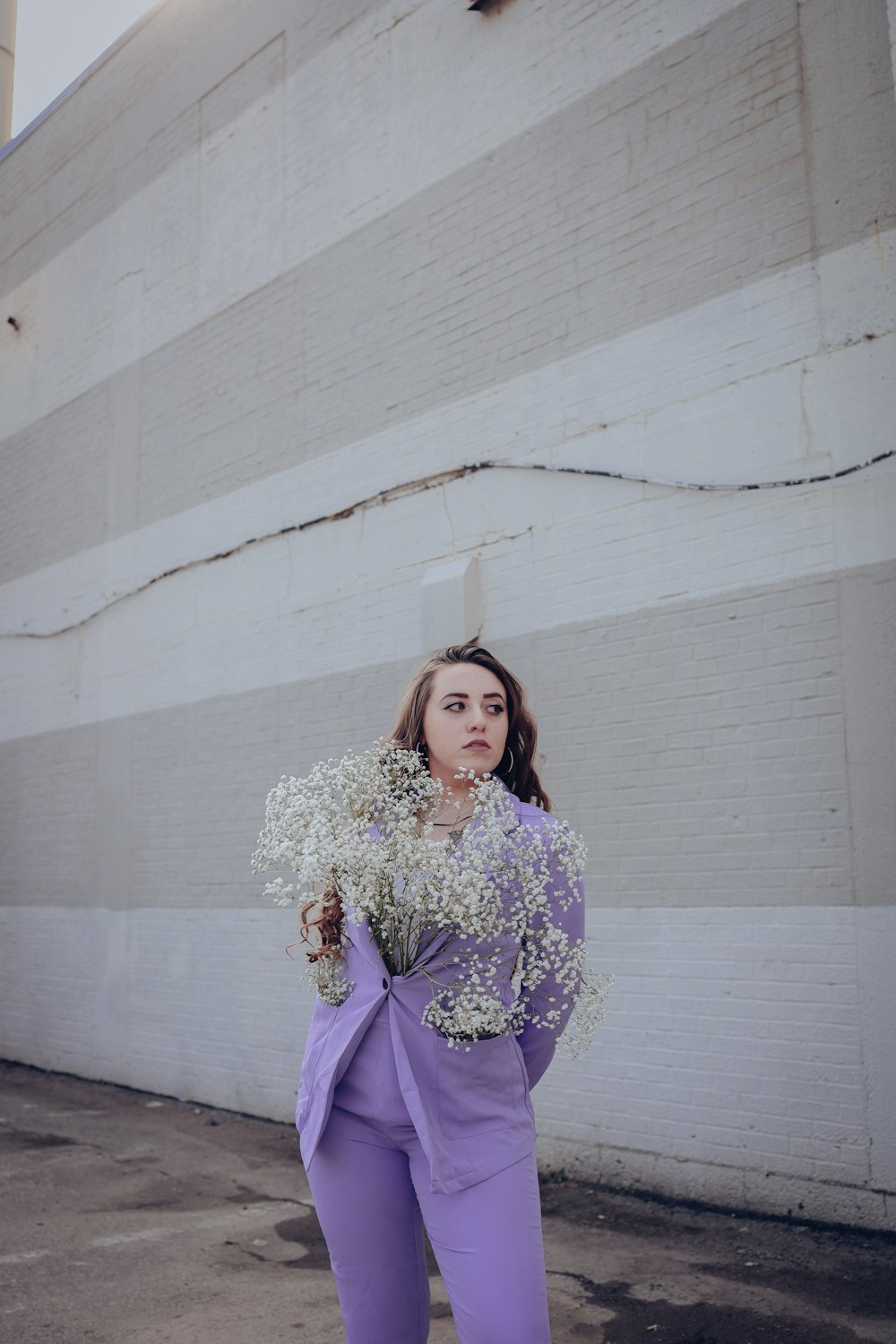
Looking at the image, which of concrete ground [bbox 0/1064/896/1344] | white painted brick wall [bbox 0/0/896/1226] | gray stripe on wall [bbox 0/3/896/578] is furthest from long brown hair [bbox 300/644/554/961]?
gray stripe on wall [bbox 0/3/896/578]

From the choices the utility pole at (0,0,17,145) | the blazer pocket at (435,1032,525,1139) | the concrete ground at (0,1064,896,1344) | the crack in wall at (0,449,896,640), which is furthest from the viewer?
the utility pole at (0,0,17,145)

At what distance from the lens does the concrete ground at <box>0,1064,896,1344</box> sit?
12.5 ft

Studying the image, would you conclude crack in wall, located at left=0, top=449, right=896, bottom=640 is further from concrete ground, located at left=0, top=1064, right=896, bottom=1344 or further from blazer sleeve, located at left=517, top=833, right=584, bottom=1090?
blazer sleeve, located at left=517, top=833, right=584, bottom=1090

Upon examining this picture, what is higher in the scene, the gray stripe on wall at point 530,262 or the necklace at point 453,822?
the gray stripe on wall at point 530,262

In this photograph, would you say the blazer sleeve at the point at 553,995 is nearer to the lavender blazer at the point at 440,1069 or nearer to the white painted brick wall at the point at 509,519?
the lavender blazer at the point at 440,1069

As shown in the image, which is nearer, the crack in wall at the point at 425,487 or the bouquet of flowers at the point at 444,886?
the bouquet of flowers at the point at 444,886

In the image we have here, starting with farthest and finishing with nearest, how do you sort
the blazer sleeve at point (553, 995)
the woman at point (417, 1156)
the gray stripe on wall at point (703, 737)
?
the gray stripe on wall at point (703, 737) → the blazer sleeve at point (553, 995) → the woman at point (417, 1156)

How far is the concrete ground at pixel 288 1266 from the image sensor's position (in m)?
3.80

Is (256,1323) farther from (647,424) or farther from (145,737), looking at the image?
(145,737)

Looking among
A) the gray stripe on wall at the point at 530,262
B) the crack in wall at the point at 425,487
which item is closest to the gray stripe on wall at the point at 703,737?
the crack in wall at the point at 425,487

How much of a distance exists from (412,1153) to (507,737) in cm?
91

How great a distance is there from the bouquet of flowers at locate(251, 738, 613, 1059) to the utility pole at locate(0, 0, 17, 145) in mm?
13657

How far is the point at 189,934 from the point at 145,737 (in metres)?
1.62

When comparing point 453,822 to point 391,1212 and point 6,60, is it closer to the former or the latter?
point 391,1212
